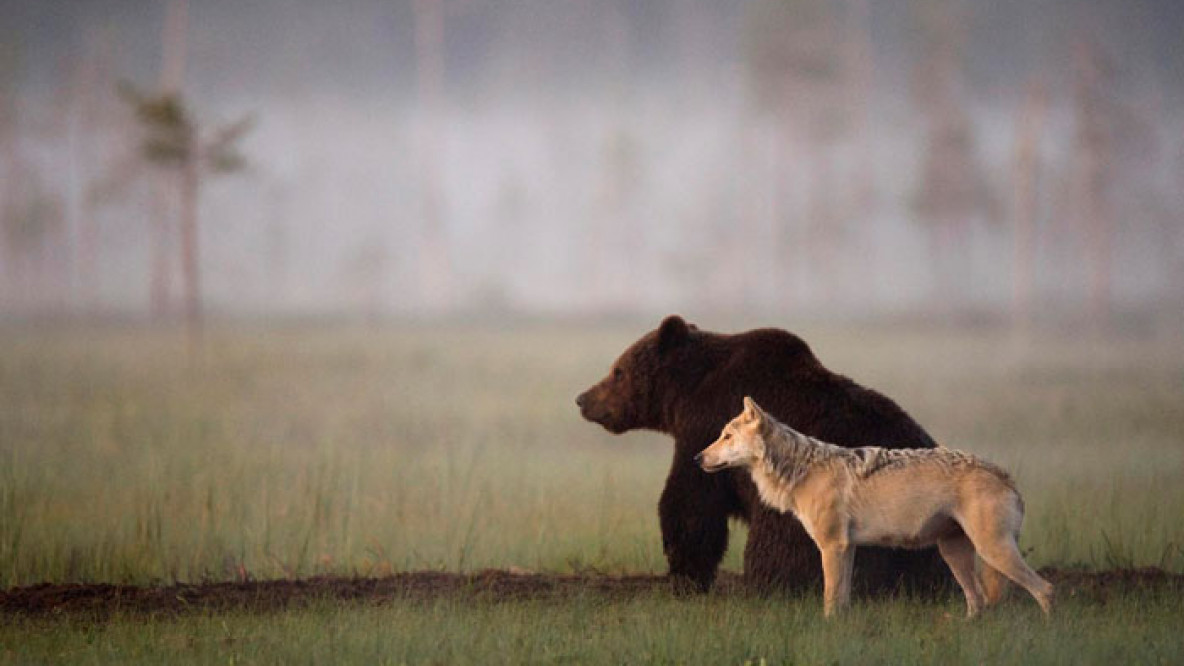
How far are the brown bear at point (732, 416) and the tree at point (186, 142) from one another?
65.1ft

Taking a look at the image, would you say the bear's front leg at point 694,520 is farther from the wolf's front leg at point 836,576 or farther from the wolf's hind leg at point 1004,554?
the wolf's hind leg at point 1004,554

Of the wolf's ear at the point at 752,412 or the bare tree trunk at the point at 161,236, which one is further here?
the bare tree trunk at the point at 161,236

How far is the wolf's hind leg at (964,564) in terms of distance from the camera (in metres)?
7.23

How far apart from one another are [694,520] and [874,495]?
1.44m

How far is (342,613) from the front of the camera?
7.68 metres

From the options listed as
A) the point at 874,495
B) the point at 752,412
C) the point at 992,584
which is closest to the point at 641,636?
the point at 752,412

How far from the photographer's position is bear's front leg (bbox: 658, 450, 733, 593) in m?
7.95

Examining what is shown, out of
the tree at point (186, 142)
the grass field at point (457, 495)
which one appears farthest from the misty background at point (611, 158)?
the grass field at point (457, 495)

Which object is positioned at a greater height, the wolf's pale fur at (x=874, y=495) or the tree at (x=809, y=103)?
the tree at (x=809, y=103)

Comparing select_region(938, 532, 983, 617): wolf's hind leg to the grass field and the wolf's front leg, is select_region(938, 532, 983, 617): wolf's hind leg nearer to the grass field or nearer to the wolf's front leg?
the grass field

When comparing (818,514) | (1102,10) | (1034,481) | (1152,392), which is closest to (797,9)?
(1102,10)

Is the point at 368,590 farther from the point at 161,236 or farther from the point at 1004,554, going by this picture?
the point at 161,236

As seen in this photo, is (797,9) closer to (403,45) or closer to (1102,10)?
(1102,10)

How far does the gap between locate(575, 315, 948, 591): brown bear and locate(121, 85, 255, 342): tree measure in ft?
65.1
